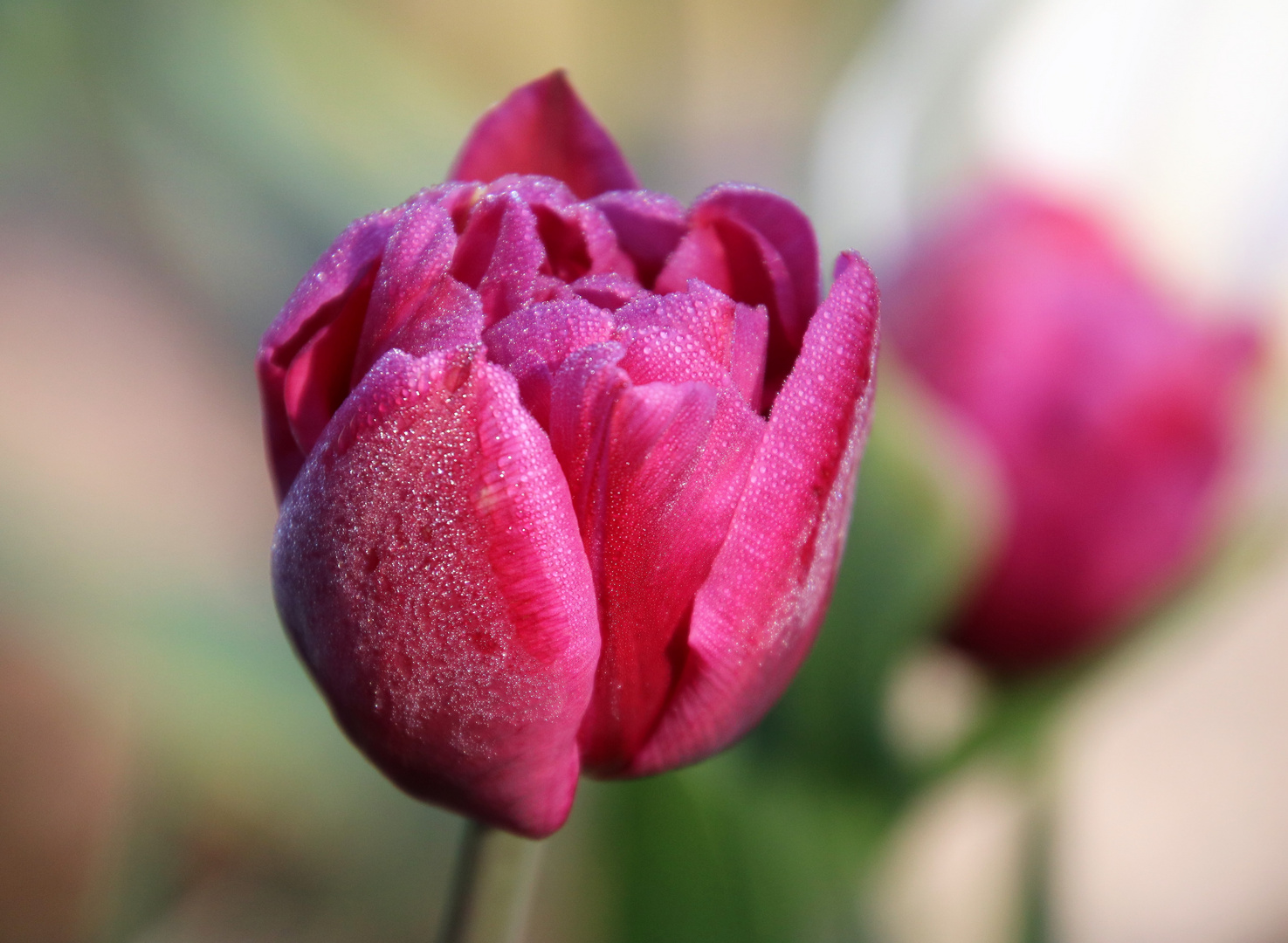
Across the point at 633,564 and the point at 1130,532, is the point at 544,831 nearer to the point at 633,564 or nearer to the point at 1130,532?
the point at 633,564

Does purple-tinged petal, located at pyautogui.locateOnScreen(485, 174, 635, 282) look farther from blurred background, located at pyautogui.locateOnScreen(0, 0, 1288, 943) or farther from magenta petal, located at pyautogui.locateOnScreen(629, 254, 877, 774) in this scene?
blurred background, located at pyautogui.locateOnScreen(0, 0, 1288, 943)

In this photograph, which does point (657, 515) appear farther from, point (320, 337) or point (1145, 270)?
point (1145, 270)

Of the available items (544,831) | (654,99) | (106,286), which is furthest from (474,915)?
(106,286)

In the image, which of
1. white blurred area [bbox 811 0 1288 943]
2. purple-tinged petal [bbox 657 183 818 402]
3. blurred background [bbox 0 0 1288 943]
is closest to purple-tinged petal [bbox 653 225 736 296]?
purple-tinged petal [bbox 657 183 818 402]

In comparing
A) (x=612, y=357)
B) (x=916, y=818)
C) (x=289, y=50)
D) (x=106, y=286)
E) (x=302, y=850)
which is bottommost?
(x=302, y=850)

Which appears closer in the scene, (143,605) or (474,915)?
(474,915)

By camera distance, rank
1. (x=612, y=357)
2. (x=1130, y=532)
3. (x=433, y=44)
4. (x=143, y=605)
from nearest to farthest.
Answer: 1. (x=612, y=357)
2. (x=1130, y=532)
3. (x=143, y=605)
4. (x=433, y=44)

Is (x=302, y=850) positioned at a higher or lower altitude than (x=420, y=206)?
lower

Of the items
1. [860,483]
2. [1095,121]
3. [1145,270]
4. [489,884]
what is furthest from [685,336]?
[1095,121]
